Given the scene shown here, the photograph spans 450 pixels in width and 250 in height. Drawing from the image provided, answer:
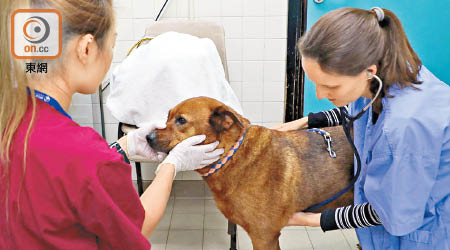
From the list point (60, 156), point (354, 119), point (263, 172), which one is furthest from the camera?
point (263, 172)

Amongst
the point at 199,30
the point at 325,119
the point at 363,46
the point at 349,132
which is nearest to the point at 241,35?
the point at 199,30

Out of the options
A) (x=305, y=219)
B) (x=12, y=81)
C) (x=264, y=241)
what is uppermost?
(x=12, y=81)

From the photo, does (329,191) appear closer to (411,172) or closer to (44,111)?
(411,172)

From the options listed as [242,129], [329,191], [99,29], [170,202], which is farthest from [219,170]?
[170,202]

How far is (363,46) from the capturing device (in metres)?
1.19

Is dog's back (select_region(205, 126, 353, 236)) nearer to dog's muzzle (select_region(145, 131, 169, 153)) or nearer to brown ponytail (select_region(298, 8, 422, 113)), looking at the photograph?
dog's muzzle (select_region(145, 131, 169, 153))

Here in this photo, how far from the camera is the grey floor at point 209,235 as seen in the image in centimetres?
240

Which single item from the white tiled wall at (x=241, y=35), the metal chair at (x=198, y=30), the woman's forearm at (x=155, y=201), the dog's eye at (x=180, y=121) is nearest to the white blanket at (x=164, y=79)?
the metal chair at (x=198, y=30)

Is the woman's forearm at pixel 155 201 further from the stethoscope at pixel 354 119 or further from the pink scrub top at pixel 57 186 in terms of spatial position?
the stethoscope at pixel 354 119

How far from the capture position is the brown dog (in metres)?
1.55

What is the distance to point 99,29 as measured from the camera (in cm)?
90

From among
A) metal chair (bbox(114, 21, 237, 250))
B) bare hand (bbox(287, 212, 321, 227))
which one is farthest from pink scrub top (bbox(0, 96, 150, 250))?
metal chair (bbox(114, 21, 237, 250))

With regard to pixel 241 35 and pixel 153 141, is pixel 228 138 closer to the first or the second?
pixel 153 141

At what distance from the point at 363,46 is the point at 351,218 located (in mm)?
594
